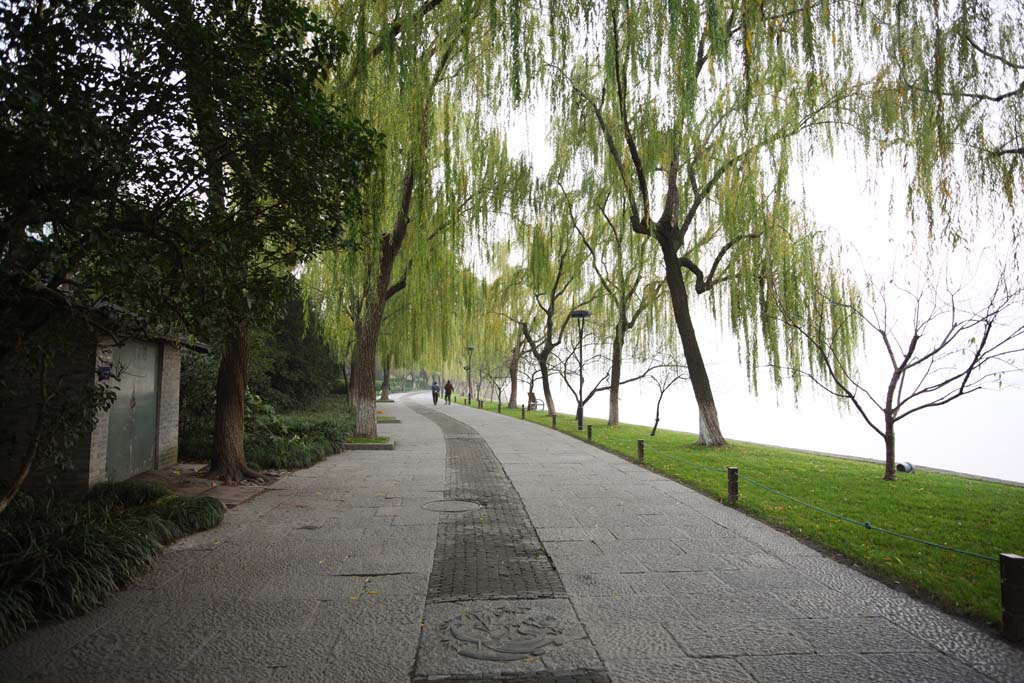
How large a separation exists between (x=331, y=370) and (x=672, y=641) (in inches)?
867

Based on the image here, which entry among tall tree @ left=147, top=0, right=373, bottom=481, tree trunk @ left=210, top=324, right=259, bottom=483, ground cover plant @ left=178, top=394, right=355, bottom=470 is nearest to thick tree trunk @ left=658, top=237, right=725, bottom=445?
ground cover plant @ left=178, top=394, right=355, bottom=470

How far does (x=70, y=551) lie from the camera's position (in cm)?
467

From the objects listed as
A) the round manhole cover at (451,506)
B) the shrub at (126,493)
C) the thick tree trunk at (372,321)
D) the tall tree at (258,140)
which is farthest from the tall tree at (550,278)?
the tall tree at (258,140)

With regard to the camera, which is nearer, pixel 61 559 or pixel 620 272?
pixel 61 559

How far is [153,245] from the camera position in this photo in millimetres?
4816

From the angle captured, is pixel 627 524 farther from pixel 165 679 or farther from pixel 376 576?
pixel 165 679

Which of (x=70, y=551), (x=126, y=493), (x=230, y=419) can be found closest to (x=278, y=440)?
(x=230, y=419)

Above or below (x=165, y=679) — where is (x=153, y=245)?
above

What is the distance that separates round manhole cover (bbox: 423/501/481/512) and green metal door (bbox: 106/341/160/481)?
14.2ft

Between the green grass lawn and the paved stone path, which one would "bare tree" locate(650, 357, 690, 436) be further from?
the paved stone path

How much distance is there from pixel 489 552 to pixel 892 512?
521cm

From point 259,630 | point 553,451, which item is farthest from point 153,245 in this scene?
point 553,451

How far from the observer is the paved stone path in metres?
3.45

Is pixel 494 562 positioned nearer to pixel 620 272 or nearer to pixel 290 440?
pixel 290 440
